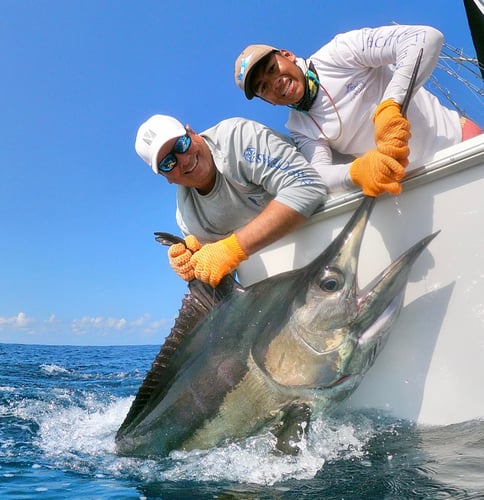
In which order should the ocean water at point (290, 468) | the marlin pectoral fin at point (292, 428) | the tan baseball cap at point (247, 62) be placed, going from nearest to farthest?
the ocean water at point (290, 468)
the marlin pectoral fin at point (292, 428)
the tan baseball cap at point (247, 62)

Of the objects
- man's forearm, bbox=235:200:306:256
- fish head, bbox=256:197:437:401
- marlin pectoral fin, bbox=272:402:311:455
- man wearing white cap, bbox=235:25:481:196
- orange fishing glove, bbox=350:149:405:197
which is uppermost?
man wearing white cap, bbox=235:25:481:196

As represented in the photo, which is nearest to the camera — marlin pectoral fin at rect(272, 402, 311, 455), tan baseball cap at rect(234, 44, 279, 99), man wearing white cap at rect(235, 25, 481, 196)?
marlin pectoral fin at rect(272, 402, 311, 455)

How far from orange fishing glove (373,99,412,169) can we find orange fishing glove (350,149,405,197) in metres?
0.04

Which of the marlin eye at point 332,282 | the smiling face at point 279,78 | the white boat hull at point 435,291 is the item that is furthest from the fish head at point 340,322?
the smiling face at point 279,78

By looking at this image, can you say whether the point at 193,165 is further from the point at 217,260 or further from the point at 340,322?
the point at 340,322

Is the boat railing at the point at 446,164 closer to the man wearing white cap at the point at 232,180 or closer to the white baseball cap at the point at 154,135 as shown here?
the man wearing white cap at the point at 232,180

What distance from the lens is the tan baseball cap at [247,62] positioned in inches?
111

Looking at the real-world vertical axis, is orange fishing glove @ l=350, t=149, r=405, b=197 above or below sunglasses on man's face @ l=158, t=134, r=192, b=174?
below

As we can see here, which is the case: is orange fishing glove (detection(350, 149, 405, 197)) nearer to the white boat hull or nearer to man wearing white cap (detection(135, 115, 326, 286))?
the white boat hull

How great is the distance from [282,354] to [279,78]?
1473 millimetres

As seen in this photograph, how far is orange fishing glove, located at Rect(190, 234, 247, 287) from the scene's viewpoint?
2.75 metres

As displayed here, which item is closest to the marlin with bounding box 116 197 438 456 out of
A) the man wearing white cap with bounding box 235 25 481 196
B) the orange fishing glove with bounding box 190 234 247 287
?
the orange fishing glove with bounding box 190 234 247 287

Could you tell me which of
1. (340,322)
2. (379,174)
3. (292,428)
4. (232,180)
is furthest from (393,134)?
(292,428)

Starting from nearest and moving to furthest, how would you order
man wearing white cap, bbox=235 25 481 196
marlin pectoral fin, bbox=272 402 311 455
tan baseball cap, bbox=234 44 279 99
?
1. marlin pectoral fin, bbox=272 402 311 455
2. man wearing white cap, bbox=235 25 481 196
3. tan baseball cap, bbox=234 44 279 99
